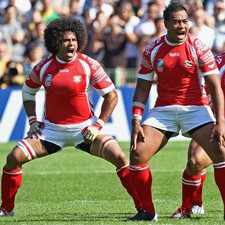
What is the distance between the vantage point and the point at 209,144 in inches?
420

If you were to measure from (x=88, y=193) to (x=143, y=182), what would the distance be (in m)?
3.19

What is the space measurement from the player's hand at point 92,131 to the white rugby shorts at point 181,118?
0.60 m

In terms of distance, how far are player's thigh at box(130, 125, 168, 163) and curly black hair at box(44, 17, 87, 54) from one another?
137 centimetres

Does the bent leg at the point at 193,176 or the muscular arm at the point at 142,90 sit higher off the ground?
the muscular arm at the point at 142,90

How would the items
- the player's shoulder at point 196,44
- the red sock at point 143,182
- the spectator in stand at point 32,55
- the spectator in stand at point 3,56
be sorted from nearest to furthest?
the player's shoulder at point 196,44 → the red sock at point 143,182 → the spectator in stand at point 32,55 → the spectator in stand at point 3,56

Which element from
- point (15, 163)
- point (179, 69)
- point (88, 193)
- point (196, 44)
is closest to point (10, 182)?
point (15, 163)

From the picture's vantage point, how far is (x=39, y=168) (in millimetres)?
17453

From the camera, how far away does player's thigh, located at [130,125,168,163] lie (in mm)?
10773

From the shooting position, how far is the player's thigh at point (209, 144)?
10.6 meters

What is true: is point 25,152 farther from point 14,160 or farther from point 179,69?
point 179,69

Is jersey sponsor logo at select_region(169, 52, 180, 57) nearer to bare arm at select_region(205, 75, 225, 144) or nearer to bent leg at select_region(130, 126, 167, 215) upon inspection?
bare arm at select_region(205, 75, 225, 144)

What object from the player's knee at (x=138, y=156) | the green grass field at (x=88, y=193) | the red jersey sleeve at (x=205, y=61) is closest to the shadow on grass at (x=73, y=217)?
the green grass field at (x=88, y=193)

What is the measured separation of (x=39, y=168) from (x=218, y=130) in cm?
730

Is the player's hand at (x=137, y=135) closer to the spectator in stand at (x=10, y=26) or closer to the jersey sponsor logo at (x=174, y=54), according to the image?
the jersey sponsor logo at (x=174, y=54)
